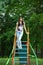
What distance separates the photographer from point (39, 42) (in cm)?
1389

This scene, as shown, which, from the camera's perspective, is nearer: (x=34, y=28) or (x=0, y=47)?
(x=34, y=28)

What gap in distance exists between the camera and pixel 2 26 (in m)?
20.2

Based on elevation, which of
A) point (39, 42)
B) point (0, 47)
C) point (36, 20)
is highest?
point (36, 20)

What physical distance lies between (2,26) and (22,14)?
6.12 m

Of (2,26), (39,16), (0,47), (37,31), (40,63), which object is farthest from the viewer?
(0,47)

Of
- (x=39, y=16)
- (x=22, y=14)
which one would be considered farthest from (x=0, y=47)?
(x=39, y=16)

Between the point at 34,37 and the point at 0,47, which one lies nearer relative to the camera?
the point at 34,37

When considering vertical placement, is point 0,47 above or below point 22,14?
below

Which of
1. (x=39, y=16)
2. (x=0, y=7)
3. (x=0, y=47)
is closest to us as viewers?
(x=39, y=16)

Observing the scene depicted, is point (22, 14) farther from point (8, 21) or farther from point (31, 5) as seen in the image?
point (8, 21)

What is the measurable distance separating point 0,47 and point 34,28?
12794 mm

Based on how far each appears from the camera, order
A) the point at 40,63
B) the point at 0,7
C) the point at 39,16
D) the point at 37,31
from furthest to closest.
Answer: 1. the point at 40,63
2. the point at 0,7
3. the point at 37,31
4. the point at 39,16

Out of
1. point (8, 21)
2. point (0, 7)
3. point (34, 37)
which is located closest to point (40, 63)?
point (34, 37)

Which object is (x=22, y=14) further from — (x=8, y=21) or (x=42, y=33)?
(x=8, y=21)
